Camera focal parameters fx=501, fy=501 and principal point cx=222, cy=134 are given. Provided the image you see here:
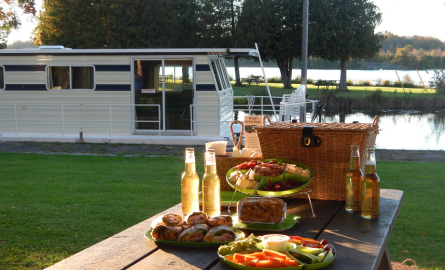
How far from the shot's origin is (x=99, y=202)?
663cm

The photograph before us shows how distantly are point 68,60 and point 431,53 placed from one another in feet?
185

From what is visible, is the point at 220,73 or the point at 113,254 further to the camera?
the point at 220,73

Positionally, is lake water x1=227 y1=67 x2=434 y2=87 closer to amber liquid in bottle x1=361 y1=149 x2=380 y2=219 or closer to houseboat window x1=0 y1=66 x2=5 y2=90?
houseboat window x1=0 y1=66 x2=5 y2=90

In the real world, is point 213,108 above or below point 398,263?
above

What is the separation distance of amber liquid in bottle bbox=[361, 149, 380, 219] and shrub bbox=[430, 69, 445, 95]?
93.8 ft

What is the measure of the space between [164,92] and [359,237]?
11147 mm

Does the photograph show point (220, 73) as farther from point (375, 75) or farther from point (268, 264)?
point (375, 75)

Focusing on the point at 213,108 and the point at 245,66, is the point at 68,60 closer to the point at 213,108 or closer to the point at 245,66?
the point at 213,108

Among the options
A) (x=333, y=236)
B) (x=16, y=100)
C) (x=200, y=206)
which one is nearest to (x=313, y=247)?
(x=333, y=236)

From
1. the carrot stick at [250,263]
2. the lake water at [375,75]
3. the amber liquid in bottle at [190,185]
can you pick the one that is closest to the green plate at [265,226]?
the amber liquid in bottle at [190,185]

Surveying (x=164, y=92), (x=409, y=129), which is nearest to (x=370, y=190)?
(x=164, y=92)

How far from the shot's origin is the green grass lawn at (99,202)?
16.1 ft

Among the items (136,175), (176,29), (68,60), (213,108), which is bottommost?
(136,175)

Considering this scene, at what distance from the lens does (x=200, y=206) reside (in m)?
Answer: 2.90
